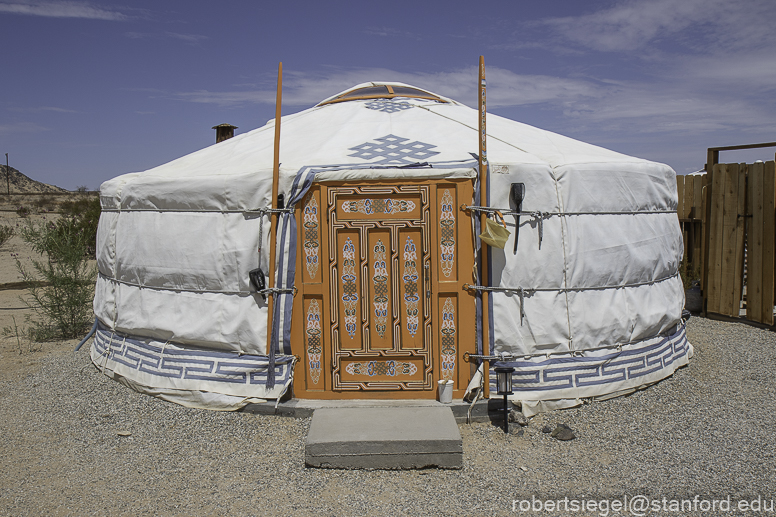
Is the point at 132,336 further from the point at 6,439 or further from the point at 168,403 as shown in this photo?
the point at 6,439

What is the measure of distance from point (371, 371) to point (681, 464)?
2.08 metres

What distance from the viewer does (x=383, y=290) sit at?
12.9ft

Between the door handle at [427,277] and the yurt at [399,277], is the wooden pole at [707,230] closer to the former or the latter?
the yurt at [399,277]

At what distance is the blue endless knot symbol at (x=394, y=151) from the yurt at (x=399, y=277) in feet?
0.08

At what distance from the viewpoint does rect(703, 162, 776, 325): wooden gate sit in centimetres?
596

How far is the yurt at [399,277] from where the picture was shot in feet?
12.8

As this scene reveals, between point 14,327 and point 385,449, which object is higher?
point 14,327

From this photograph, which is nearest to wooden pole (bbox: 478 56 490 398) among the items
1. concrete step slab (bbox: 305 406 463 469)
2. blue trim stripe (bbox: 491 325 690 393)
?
blue trim stripe (bbox: 491 325 690 393)

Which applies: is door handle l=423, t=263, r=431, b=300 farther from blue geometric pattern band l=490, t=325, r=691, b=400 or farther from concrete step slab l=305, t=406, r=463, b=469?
concrete step slab l=305, t=406, r=463, b=469

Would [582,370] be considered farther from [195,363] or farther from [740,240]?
[740,240]

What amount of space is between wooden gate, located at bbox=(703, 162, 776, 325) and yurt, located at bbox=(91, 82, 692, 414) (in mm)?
2664

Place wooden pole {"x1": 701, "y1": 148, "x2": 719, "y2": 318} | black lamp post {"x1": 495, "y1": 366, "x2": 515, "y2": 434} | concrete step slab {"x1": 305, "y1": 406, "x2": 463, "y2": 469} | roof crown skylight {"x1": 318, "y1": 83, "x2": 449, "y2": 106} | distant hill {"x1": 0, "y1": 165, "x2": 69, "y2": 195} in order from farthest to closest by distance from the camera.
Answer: distant hill {"x1": 0, "y1": 165, "x2": 69, "y2": 195}
wooden pole {"x1": 701, "y1": 148, "x2": 719, "y2": 318}
roof crown skylight {"x1": 318, "y1": 83, "x2": 449, "y2": 106}
black lamp post {"x1": 495, "y1": 366, "x2": 515, "y2": 434}
concrete step slab {"x1": 305, "y1": 406, "x2": 463, "y2": 469}

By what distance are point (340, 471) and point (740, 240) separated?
557 cm

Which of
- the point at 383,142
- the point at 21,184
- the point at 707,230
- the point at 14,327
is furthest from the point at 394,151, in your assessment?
the point at 21,184
